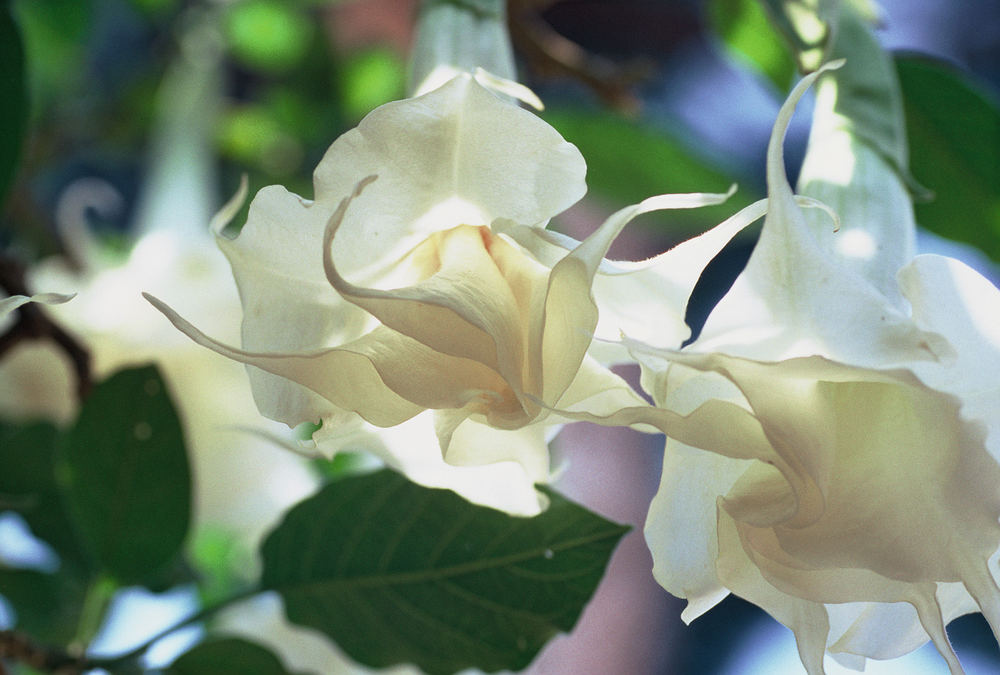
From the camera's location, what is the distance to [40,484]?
78 cm

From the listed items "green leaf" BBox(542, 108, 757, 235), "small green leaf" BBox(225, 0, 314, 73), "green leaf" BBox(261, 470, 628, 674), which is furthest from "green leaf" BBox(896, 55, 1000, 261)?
"small green leaf" BBox(225, 0, 314, 73)

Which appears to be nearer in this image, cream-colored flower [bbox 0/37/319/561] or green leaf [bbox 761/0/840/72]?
green leaf [bbox 761/0/840/72]

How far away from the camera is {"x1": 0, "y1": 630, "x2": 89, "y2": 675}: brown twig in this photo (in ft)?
1.90

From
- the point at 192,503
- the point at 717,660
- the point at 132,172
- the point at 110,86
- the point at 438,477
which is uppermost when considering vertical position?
the point at 438,477

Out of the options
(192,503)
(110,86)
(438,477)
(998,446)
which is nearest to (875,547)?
(998,446)

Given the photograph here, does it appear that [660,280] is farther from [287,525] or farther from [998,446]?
[287,525]

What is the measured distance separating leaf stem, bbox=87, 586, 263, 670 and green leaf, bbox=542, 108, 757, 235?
500mm

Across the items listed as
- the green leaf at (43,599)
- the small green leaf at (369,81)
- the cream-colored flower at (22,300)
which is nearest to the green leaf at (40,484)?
the green leaf at (43,599)

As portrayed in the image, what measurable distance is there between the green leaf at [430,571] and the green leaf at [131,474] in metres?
0.07

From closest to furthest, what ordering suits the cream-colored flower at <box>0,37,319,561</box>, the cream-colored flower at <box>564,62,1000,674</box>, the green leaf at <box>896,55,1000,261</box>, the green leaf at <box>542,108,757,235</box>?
the cream-colored flower at <box>564,62,1000,674</box> < the green leaf at <box>896,55,1000,261</box> < the cream-colored flower at <box>0,37,319,561</box> < the green leaf at <box>542,108,757,235</box>

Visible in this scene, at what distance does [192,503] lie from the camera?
0.64 metres

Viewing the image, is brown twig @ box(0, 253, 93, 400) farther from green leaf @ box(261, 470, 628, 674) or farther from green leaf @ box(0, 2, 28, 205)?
green leaf @ box(261, 470, 628, 674)

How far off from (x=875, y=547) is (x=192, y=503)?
0.43 m

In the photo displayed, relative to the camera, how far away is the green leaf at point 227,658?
0.63m
